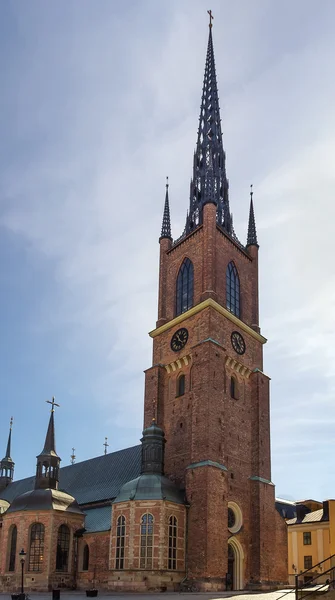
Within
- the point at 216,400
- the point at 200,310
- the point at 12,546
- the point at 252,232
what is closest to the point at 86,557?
the point at 12,546

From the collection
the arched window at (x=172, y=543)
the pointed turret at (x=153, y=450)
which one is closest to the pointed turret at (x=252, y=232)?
the pointed turret at (x=153, y=450)

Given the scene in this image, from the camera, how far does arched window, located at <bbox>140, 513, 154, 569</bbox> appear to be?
38938 millimetres

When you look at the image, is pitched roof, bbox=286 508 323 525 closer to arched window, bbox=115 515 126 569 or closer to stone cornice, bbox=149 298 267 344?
stone cornice, bbox=149 298 267 344

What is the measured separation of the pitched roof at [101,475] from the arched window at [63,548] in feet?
17.7

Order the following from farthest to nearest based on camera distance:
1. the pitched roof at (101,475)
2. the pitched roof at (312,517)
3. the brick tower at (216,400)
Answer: the pitched roof at (312,517)
the pitched roof at (101,475)
the brick tower at (216,400)

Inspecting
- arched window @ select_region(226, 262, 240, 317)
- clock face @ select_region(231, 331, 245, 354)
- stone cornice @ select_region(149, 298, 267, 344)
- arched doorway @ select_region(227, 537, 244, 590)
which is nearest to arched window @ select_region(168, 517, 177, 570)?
arched doorway @ select_region(227, 537, 244, 590)

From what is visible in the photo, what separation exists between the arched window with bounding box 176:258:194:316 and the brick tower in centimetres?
10

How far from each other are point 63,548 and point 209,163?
128 feet

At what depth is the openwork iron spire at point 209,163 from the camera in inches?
2314

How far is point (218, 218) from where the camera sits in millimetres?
59156

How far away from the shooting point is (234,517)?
146 ft

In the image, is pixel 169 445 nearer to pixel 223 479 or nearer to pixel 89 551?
pixel 223 479

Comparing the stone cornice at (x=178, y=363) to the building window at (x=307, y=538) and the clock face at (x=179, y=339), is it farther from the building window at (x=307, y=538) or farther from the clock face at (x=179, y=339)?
the building window at (x=307, y=538)

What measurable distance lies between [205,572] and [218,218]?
32.8 m
